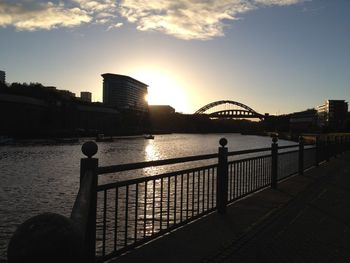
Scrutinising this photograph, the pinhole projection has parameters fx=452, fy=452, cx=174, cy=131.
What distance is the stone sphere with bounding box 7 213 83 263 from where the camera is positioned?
2.00 m

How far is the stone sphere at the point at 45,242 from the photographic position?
1997 millimetres

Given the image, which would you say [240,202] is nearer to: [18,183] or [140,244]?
[140,244]

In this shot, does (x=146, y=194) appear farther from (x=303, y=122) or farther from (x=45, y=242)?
(x=303, y=122)

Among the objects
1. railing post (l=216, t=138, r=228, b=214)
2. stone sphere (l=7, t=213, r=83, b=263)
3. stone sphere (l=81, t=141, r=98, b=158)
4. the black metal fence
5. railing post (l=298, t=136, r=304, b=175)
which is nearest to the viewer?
stone sphere (l=7, t=213, r=83, b=263)

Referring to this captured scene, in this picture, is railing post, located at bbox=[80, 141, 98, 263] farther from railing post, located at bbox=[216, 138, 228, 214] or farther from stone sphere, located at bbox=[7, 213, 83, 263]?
railing post, located at bbox=[216, 138, 228, 214]

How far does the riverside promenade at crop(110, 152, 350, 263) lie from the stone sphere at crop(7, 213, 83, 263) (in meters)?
3.48

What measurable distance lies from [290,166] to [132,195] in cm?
693

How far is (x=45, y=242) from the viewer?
6.66ft

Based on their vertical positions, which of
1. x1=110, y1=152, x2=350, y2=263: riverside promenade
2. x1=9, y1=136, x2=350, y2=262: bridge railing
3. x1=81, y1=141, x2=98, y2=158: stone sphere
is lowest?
x1=110, y1=152, x2=350, y2=263: riverside promenade

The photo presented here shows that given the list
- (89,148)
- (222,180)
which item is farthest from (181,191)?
(89,148)

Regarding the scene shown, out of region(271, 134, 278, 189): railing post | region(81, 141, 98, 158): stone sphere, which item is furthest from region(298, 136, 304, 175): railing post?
region(81, 141, 98, 158): stone sphere

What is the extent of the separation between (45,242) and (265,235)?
5477 millimetres

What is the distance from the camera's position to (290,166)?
52.0ft

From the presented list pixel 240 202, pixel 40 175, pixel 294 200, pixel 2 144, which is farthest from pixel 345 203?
pixel 2 144
